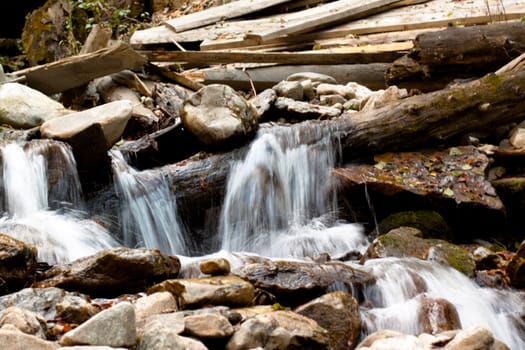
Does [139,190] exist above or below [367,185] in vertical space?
above

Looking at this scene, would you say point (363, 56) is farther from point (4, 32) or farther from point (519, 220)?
point (4, 32)

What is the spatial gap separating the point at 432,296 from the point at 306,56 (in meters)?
5.84

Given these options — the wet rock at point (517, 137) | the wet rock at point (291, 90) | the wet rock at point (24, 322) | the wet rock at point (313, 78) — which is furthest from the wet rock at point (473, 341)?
the wet rock at point (313, 78)

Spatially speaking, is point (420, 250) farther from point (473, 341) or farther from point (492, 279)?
point (473, 341)

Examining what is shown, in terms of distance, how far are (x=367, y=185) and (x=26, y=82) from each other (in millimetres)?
5104

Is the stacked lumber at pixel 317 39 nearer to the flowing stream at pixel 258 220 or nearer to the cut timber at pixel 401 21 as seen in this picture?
the cut timber at pixel 401 21

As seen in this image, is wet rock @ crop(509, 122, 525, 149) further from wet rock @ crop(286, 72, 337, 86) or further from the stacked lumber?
wet rock @ crop(286, 72, 337, 86)

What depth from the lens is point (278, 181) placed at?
22.7 feet

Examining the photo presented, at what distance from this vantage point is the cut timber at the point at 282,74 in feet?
31.9

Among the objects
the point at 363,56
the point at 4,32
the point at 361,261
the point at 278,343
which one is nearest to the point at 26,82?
the point at 363,56

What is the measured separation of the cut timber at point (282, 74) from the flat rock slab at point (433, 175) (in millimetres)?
2925

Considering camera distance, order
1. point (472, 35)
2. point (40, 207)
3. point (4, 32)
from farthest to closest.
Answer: point (4, 32) → point (472, 35) → point (40, 207)

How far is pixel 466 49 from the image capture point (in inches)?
314

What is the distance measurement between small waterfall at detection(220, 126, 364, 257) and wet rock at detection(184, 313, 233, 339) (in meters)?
2.81
